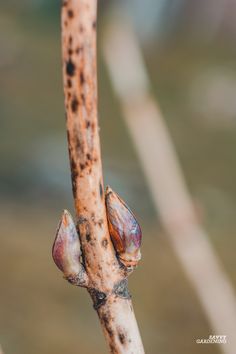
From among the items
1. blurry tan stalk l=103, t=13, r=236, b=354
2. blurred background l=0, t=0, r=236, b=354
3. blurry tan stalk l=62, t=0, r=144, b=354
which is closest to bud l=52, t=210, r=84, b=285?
blurry tan stalk l=62, t=0, r=144, b=354

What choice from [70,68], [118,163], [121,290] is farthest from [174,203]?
[118,163]

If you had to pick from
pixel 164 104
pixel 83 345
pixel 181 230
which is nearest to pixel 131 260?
pixel 181 230

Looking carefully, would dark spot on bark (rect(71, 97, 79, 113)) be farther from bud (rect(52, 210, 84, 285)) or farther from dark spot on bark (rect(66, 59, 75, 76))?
bud (rect(52, 210, 84, 285))

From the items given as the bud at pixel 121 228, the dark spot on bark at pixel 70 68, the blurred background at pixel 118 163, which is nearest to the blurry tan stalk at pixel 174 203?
the blurred background at pixel 118 163

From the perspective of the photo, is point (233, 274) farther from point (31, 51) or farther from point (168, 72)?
point (31, 51)

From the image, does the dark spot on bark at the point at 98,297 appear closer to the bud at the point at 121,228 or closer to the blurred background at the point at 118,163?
the bud at the point at 121,228

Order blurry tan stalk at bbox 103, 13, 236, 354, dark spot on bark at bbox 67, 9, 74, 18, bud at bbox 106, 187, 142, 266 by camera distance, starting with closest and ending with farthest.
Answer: dark spot on bark at bbox 67, 9, 74, 18 → bud at bbox 106, 187, 142, 266 → blurry tan stalk at bbox 103, 13, 236, 354
